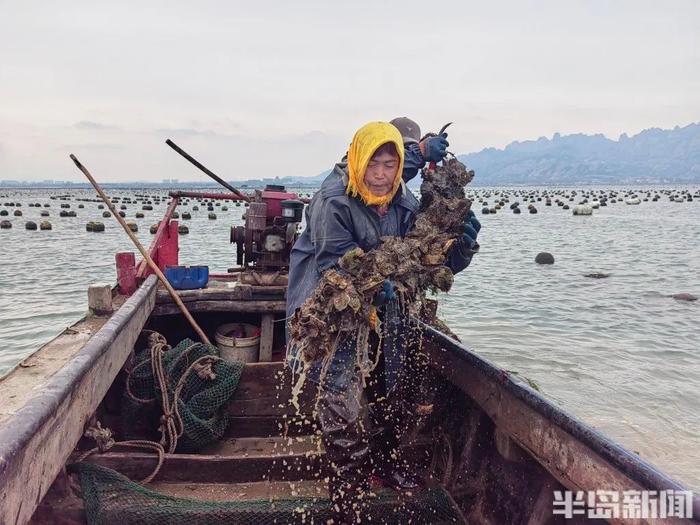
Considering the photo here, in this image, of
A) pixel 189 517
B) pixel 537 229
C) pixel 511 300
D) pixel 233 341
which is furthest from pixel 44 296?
pixel 537 229

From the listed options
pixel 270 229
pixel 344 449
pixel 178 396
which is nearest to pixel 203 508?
pixel 344 449

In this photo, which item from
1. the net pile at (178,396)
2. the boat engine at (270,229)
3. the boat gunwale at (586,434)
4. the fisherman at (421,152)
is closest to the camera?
the boat gunwale at (586,434)

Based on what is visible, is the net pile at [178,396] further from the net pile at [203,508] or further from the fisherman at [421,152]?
the fisherman at [421,152]

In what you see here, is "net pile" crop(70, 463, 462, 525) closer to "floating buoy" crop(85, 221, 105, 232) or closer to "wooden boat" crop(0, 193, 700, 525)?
"wooden boat" crop(0, 193, 700, 525)

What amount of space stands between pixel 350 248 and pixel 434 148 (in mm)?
938

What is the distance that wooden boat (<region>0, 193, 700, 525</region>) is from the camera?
2371 millimetres

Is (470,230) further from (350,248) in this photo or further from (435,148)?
(350,248)

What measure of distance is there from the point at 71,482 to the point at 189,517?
774 millimetres

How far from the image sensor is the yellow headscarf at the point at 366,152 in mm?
3074

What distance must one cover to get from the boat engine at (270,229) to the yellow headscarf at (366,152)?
2.30 m

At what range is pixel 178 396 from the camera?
4.25 m

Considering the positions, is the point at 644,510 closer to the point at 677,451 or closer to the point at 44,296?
the point at 677,451

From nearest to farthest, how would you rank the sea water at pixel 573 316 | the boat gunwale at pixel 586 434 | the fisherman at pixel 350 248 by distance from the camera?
1. the boat gunwale at pixel 586 434
2. the fisherman at pixel 350 248
3. the sea water at pixel 573 316

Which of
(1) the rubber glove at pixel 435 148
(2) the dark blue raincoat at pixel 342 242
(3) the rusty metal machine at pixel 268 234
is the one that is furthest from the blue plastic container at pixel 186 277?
(1) the rubber glove at pixel 435 148
